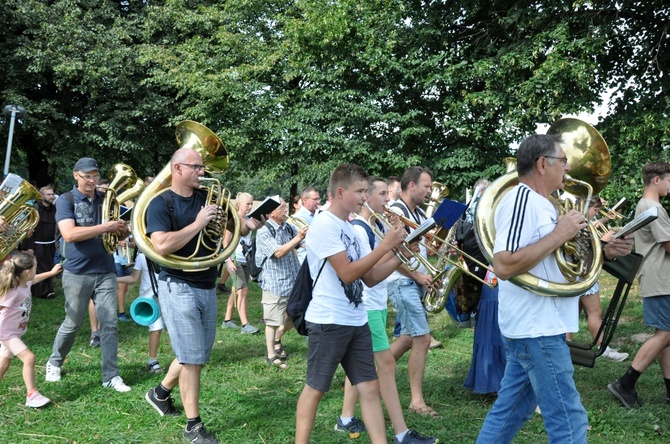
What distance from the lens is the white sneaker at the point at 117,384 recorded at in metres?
5.50

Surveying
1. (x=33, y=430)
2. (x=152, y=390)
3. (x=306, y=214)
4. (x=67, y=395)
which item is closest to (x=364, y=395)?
(x=152, y=390)

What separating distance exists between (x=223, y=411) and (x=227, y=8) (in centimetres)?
1856

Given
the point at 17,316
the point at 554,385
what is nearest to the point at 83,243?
the point at 17,316

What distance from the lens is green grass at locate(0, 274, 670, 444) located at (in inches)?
179

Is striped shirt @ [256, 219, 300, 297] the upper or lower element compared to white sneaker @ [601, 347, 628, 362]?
upper

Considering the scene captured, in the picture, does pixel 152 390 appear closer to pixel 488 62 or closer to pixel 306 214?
pixel 306 214

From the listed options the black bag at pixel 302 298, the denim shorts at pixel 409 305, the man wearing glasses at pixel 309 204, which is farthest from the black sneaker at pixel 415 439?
the man wearing glasses at pixel 309 204

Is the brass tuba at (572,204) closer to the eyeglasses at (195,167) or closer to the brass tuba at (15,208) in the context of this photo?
the eyeglasses at (195,167)

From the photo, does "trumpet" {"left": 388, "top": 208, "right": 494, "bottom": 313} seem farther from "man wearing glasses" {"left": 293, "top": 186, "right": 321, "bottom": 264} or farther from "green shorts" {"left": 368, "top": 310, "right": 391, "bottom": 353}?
"man wearing glasses" {"left": 293, "top": 186, "right": 321, "bottom": 264}

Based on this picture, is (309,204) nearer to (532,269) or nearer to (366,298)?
(366,298)

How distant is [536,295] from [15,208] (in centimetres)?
482

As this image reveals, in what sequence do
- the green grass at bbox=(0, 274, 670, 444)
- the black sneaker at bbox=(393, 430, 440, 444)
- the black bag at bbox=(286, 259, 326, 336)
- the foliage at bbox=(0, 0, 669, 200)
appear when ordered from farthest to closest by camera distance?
the foliage at bbox=(0, 0, 669, 200), the green grass at bbox=(0, 274, 670, 444), the black sneaker at bbox=(393, 430, 440, 444), the black bag at bbox=(286, 259, 326, 336)

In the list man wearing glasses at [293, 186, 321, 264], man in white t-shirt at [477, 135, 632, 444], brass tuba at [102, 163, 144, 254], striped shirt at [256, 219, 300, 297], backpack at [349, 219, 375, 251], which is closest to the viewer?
man in white t-shirt at [477, 135, 632, 444]

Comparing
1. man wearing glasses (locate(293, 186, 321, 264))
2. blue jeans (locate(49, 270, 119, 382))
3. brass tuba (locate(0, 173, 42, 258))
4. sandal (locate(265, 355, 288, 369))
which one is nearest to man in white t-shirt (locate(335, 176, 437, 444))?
sandal (locate(265, 355, 288, 369))
